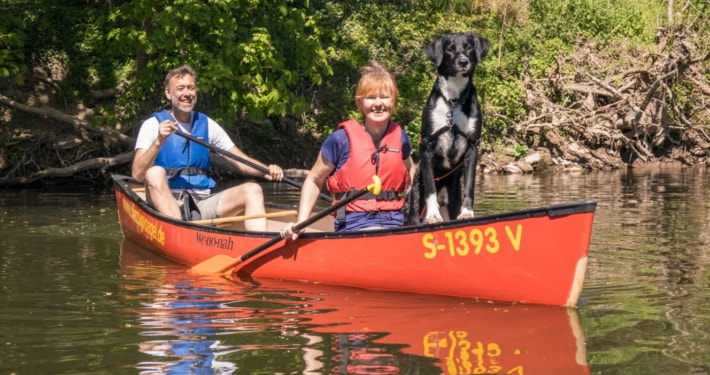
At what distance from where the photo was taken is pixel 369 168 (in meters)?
5.94

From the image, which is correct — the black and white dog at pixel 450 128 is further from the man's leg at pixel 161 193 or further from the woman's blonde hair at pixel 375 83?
the man's leg at pixel 161 193

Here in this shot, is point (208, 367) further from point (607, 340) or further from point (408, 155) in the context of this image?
point (408, 155)

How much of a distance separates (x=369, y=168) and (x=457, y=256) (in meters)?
0.84

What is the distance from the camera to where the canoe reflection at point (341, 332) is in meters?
4.24

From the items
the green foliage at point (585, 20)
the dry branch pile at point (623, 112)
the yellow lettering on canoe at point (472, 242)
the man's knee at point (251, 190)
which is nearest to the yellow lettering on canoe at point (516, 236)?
the yellow lettering on canoe at point (472, 242)

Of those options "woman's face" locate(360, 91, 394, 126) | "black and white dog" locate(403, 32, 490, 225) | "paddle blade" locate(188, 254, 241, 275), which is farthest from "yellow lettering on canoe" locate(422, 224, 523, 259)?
"paddle blade" locate(188, 254, 241, 275)

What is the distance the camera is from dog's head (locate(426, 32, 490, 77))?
5.83 meters

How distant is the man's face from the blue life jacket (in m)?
0.12

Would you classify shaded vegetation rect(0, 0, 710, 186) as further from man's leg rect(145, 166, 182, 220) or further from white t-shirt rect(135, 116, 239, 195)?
man's leg rect(145, 166, 182, 220)

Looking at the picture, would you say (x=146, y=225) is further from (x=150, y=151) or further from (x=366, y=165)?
(x=366, y=165)

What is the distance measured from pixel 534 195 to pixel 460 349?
7785 millimetres

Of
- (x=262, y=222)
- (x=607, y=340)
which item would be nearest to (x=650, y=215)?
(x=262, y=222)

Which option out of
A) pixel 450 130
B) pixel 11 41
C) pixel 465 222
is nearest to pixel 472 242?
pixel 465 222

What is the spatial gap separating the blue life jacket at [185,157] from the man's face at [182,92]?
0.41ft
